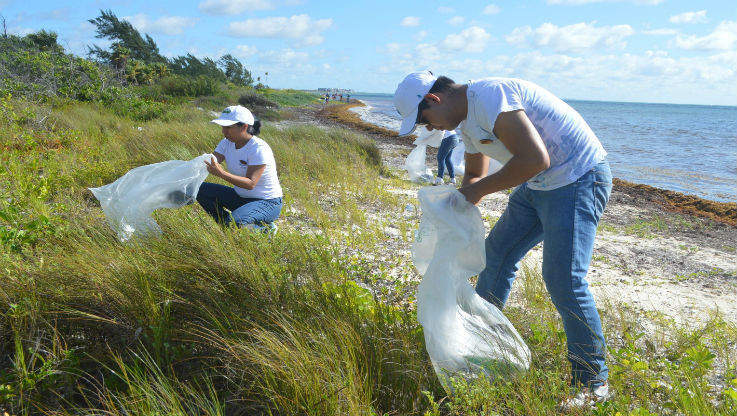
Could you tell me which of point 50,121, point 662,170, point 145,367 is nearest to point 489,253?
point 145,367

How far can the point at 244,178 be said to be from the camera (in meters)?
3.54

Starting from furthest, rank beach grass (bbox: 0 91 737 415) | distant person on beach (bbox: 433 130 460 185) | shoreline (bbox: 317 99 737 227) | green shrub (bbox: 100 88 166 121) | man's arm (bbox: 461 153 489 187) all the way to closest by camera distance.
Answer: green shrub (bbox: 100 88 166 121)
distant person on beach (bbox: 433 130 460 185)
shoreline (bbox: 317 99 737 227)
man's arm (bbox: 461 153 489 187)
beach grass (bbox: 0 91 737 415)

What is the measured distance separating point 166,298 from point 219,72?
37.8 meters

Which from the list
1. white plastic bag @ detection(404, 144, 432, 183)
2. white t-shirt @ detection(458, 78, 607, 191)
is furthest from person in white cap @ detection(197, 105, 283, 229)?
white plastic bag @ detection(404, 144, 432, 183)

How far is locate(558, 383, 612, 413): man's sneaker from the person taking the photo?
67.7 inches

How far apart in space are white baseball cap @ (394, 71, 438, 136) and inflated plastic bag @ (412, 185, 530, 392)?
15.9 inches

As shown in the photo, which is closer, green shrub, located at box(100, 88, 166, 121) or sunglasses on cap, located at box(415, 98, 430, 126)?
sunglasses on cap, located at box(415, 98, 430, 126)

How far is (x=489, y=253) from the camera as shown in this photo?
7.43ft

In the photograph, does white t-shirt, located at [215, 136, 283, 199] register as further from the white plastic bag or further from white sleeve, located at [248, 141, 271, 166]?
the white plastic bag

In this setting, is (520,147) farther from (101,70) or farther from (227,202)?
(101,70)

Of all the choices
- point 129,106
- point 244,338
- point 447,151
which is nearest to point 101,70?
point 129,106

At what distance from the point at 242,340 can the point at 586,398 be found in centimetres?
144

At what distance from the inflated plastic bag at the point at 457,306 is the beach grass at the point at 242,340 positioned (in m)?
0.11

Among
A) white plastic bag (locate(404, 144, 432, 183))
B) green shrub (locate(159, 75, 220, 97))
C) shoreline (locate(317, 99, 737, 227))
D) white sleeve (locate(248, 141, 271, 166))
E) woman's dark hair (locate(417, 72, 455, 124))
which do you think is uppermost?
green shrub (locate(159, 75, 220, 97))
